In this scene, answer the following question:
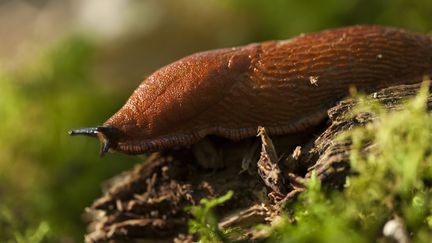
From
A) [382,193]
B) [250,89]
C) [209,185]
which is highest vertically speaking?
[250,89]

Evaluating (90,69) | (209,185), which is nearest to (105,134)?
(209,185)

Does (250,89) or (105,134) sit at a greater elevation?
(250,89)

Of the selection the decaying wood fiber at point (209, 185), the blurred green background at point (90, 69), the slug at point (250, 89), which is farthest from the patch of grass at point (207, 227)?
the blurred green background at point (90, 69)

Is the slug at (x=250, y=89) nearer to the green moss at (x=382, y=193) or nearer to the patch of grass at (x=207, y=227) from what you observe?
the patch of grass at (x=207, y=227)

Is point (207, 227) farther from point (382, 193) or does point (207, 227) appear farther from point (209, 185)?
point (382, 193)

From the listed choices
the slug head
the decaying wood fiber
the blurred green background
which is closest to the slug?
the slug head
